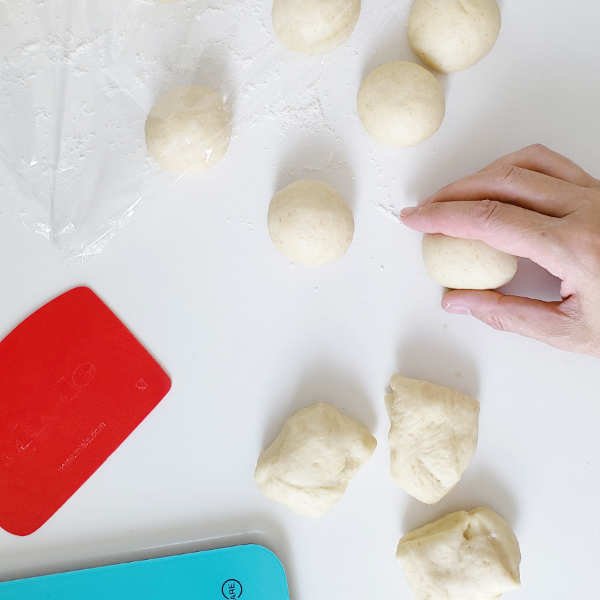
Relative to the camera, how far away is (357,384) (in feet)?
3.92

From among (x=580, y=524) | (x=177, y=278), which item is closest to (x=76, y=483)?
(x=177, y=278)

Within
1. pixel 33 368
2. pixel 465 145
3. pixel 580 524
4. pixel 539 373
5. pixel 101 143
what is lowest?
pixel 580 524

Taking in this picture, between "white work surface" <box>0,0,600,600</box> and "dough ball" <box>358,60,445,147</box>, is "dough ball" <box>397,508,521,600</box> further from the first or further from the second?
"dough ball" <box>358,60,445,147</box>

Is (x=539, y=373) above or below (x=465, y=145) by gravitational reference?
below

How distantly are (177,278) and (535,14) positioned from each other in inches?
30.6

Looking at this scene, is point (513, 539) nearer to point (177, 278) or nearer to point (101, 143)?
point (177, 278)

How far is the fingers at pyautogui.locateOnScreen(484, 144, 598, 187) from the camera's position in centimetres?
108

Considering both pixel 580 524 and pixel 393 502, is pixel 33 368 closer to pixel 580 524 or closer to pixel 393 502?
pixel 393 502

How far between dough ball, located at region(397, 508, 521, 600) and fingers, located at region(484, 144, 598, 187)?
1.80ft

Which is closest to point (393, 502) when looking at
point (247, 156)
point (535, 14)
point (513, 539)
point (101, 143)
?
point (513, 539)

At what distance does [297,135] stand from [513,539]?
2.49 ft

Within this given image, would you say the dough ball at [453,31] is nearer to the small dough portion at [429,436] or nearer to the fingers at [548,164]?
the fingers at [548,164]

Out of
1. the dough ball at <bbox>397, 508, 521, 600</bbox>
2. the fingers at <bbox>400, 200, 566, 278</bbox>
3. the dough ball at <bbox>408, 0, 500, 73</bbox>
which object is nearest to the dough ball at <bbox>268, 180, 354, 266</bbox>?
the fingers at <bbox>400, 200, 566, 278</bbox>

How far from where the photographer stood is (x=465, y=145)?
1.22m
